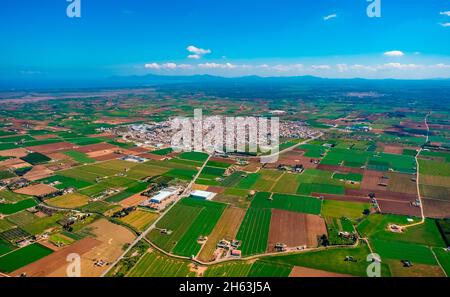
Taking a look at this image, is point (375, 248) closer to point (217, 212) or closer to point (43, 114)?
point (217, 212)

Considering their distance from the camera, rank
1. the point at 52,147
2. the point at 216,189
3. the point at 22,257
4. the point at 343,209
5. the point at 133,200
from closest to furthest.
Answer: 1. the point at 22,257
2. the point at 343,209
3. the point at 133,200
4. the point at 216,189
5. the point at 52,147

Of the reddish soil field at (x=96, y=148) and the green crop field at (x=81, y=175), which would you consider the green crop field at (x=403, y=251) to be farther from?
the reddish soil field at (x=96, y=148)

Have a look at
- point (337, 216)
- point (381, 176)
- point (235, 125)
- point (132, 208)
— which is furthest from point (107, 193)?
point (235, 125)

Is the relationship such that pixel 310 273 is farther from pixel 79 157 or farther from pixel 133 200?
pixel 79 157

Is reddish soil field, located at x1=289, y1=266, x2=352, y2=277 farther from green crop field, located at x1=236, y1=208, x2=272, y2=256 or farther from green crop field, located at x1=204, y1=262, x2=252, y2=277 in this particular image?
Answer: green crop field, located at x1=236, y1=208, x2=272, y2=256

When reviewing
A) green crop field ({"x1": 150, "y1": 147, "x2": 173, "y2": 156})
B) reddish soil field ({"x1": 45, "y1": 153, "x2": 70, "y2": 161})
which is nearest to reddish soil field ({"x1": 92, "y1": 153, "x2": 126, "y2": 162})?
reddish soil field ({"x1": 45, "y1": 153, "x2": 70, "y2": 161})

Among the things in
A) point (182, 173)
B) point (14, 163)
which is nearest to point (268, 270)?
point (182, 173)
